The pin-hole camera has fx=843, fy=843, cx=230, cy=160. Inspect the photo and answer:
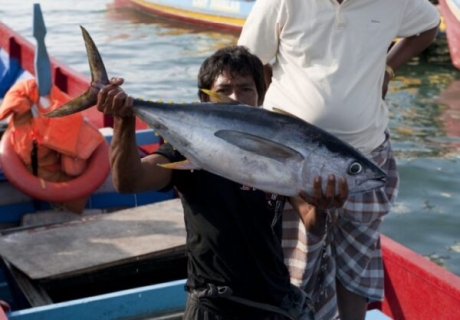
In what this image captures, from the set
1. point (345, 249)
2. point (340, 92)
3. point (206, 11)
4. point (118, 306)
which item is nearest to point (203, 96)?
point (340, 92)

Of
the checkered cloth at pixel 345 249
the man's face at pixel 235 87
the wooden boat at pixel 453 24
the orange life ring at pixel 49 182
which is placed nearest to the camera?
the man's face at pixel 235 87

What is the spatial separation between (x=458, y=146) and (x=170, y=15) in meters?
10.8

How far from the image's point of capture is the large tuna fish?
241cm

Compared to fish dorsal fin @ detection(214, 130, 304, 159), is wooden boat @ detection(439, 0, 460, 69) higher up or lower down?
lower down

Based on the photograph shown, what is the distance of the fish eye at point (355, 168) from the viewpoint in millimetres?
2422

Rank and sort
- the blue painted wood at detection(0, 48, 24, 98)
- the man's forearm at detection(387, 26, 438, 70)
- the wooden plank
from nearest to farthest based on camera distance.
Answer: the man's forearm at detection(387, 26, 438, 70) < the wooden plank < the blue painted wood at detection(0, 48, 24, 98)

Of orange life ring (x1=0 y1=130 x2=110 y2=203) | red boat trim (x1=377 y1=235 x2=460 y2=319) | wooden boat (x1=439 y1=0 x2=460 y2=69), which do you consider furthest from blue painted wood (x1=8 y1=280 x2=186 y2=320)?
Answer: wooden boat (x1=439 y1=0 x2=460 y2=69)

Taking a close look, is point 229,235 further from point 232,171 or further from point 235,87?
point 235,87

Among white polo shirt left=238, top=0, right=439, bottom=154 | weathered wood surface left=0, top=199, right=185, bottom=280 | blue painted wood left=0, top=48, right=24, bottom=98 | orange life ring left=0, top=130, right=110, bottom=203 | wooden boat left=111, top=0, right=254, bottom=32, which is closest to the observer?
white polo shirt left=238, top=0, right=439, bottom=154

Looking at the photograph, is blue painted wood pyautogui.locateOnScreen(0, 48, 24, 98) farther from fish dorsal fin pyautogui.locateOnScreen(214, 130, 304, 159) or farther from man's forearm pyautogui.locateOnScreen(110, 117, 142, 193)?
fish dorsal fin pyautogui.locateOnScreen(214, 130, 304, 159)

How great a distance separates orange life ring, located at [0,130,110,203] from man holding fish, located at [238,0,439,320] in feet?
8.48

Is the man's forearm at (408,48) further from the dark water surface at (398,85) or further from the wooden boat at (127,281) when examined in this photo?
the dark water surface at (398,85)

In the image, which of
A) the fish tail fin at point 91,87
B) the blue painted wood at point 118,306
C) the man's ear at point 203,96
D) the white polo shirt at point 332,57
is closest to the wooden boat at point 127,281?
the blue painted wood at point 118,306

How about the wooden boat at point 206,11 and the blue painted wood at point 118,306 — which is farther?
the wooden boat at point 206,11
